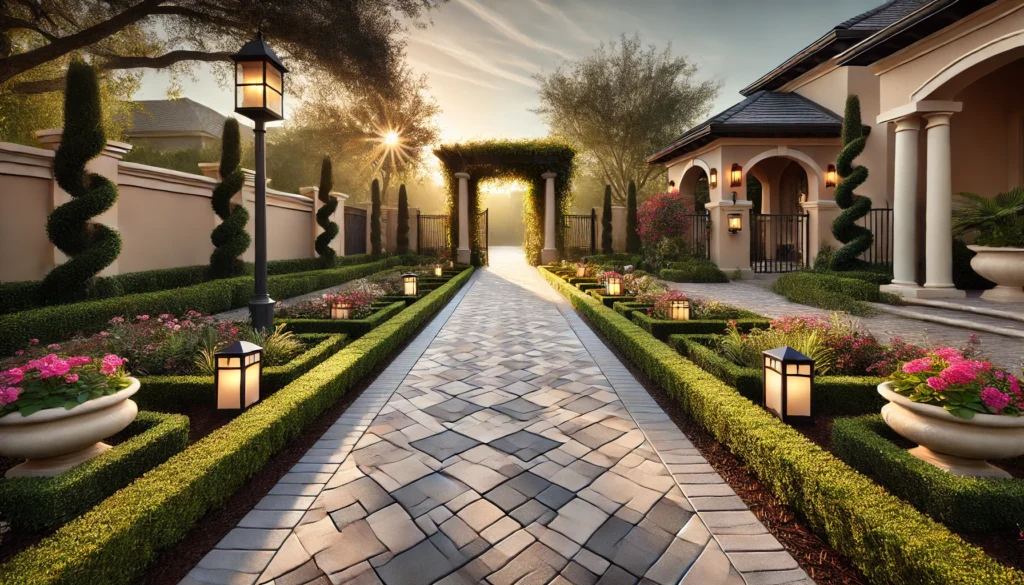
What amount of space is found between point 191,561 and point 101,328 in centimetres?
706

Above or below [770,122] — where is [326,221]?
below

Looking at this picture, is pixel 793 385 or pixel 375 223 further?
pixel 375 223

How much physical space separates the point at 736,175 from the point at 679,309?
10202 mm

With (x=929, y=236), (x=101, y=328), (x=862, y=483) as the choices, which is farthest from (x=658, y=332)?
(x=101, y=328)

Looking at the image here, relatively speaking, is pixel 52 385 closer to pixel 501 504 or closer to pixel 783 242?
pixel 501 504

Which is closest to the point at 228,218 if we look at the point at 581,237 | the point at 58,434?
the point at 58,434

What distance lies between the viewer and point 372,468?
10.2 ft

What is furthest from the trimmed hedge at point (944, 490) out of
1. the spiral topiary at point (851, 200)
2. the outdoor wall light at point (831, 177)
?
the outdoor wall light at point (831, 177)

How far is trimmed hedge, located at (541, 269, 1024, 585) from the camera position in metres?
1.69

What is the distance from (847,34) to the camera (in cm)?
1460

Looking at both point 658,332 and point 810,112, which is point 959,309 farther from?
point 810,112

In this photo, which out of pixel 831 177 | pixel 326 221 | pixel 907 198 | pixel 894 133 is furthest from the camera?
pixel 326 221

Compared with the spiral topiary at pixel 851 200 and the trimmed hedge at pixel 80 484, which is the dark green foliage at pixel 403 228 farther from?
the trimmed hedge at pixel 80 484

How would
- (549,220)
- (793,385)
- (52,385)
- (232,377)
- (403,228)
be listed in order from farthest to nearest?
(403,228)
(549,220)
(232,377)
(793,385)
(52,385)
